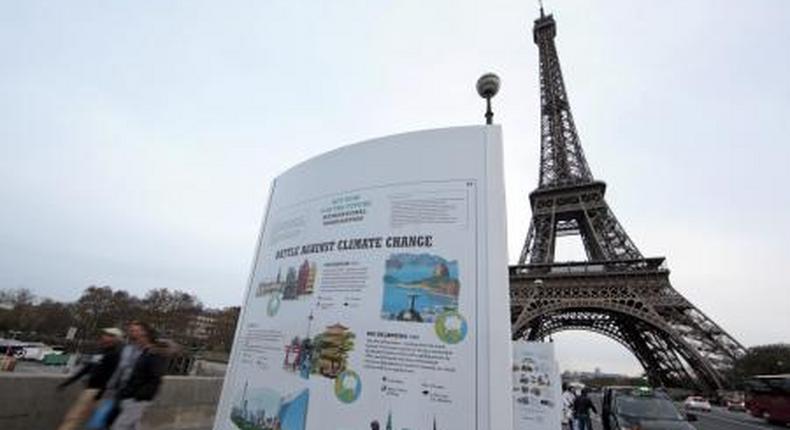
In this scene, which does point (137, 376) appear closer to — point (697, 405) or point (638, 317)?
point (638, 317)

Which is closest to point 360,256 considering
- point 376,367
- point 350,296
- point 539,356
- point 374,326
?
point 350,296

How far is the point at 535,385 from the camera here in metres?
7.55

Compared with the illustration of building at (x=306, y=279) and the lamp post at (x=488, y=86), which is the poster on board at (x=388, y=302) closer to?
the illustration of building at (x=306, y=279)

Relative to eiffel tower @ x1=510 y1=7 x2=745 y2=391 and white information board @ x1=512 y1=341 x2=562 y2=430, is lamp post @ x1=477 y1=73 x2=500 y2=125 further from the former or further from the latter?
eiffel tower @ x1=510 y1=7 x2=745 y2=391

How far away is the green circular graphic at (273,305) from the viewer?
3.81 metres

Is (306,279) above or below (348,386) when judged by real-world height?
above

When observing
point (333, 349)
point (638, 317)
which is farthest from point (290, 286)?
point (638, 317)

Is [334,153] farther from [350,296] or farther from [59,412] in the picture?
[59,412]

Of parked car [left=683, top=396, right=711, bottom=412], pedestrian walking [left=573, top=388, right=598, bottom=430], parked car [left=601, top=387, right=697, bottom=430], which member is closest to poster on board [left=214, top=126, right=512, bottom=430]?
parked car [left=601, top=387, right=697, bottom=430]

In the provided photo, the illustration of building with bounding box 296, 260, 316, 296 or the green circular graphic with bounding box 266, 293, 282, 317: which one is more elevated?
the illustration of building with bounding box 296, 260, 316, 296

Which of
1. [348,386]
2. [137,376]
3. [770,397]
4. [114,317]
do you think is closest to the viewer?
[348,386]

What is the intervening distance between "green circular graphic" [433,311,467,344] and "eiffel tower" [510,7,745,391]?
2799 cm

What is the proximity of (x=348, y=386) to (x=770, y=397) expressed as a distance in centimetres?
2852

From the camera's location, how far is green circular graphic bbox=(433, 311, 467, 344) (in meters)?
2.93
